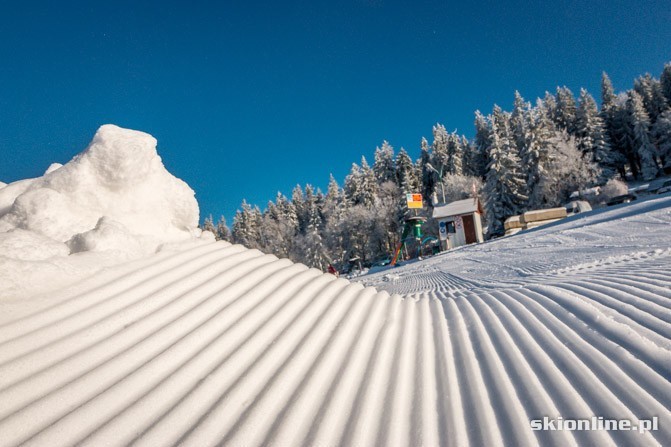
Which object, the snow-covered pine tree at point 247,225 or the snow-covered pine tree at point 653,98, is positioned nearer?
the snow-covered pine tree at point 653,98

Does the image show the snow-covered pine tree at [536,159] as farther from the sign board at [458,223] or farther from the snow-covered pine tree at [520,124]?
the sign board at [458,223]

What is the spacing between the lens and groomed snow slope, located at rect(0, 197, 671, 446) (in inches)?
68.2

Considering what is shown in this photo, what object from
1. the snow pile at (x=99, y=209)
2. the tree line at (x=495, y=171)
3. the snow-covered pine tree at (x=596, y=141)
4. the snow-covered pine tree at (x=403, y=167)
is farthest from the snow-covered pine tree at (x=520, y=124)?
the snow pile at (x=99, y=209)

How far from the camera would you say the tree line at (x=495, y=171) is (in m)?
34.4

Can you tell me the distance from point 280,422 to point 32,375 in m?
1.37

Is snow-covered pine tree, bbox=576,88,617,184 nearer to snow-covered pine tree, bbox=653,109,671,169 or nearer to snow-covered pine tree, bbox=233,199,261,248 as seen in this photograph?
snow-covered pine tree, bbox=653,109,671,169

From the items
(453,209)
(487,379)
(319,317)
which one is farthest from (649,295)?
(453,209)

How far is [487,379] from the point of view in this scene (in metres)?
2.21

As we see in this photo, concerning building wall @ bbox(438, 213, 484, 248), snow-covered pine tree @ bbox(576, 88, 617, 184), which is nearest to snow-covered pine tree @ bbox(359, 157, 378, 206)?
building wall @ bbox(438, 213, 484, 248)

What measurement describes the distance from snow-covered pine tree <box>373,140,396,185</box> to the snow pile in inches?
1988

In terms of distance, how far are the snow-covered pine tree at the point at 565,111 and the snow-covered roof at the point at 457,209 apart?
35523 millimetres

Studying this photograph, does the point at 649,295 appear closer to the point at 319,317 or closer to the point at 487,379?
the point at 487,379

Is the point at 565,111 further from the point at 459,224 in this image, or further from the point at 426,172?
the point at 459,224

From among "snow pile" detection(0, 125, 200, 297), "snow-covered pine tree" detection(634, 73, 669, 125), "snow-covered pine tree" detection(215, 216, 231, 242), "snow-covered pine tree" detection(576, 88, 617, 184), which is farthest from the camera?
"snow-covered pine tree" detection(215, 216, 231, 242)
